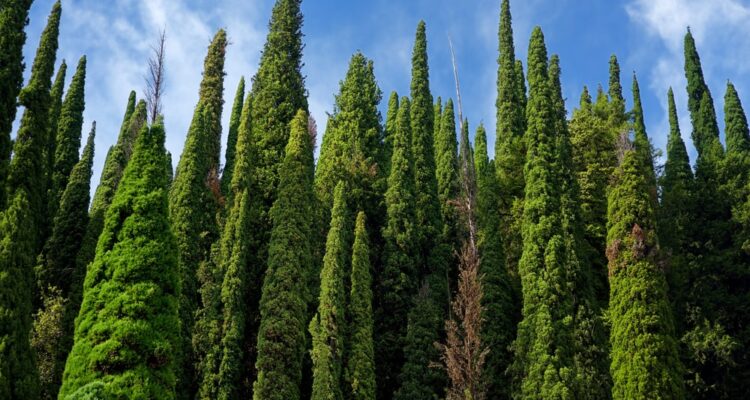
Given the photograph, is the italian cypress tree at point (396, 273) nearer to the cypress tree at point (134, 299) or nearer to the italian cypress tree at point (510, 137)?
the italian cypress tree at point (510, 137)

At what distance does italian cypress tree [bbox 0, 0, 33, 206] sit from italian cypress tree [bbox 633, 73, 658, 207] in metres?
20.7

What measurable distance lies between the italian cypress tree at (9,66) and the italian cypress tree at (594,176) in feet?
64.9

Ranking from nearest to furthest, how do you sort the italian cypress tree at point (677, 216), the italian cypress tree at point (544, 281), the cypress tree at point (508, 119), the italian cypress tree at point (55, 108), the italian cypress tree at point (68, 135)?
1. the italian cypress tree at point (544, 281)
2. the italian cypress tree at point (55, 108)
3. the italian cypress tree at point (677, 216)
4. the italian cypress tree at point (68, 135)
5. the cypress tree at point (508, 119)

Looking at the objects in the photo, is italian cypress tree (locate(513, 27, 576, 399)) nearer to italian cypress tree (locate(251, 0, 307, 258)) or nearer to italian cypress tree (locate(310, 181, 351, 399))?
italian cypress tree (locate(310, 181, 351, 399))

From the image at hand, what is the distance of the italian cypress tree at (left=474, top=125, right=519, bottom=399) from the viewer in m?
24.1

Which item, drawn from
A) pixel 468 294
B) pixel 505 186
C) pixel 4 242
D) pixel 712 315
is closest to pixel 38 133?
pixel 4 242

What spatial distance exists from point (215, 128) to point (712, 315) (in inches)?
991

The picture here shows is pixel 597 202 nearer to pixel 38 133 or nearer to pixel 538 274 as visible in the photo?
pixel 538 274

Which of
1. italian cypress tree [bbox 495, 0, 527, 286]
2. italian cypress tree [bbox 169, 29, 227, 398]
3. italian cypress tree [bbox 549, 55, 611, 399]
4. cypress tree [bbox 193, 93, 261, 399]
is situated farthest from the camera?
italian cypress tree [bbox 495, 0, 527, 286]

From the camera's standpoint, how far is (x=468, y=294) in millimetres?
17641

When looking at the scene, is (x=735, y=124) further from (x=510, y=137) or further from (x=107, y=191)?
(x=107, y=191)

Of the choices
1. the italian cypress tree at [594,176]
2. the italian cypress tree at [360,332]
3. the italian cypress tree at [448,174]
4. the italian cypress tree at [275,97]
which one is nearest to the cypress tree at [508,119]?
the italian cypress tree at [448,174]

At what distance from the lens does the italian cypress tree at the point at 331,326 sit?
2133 cm

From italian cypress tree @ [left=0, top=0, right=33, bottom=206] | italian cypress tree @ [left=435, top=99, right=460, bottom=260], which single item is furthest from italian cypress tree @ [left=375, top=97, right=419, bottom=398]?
italian cypress tree @ [left=0, top=0, right=33, bottom=206]
